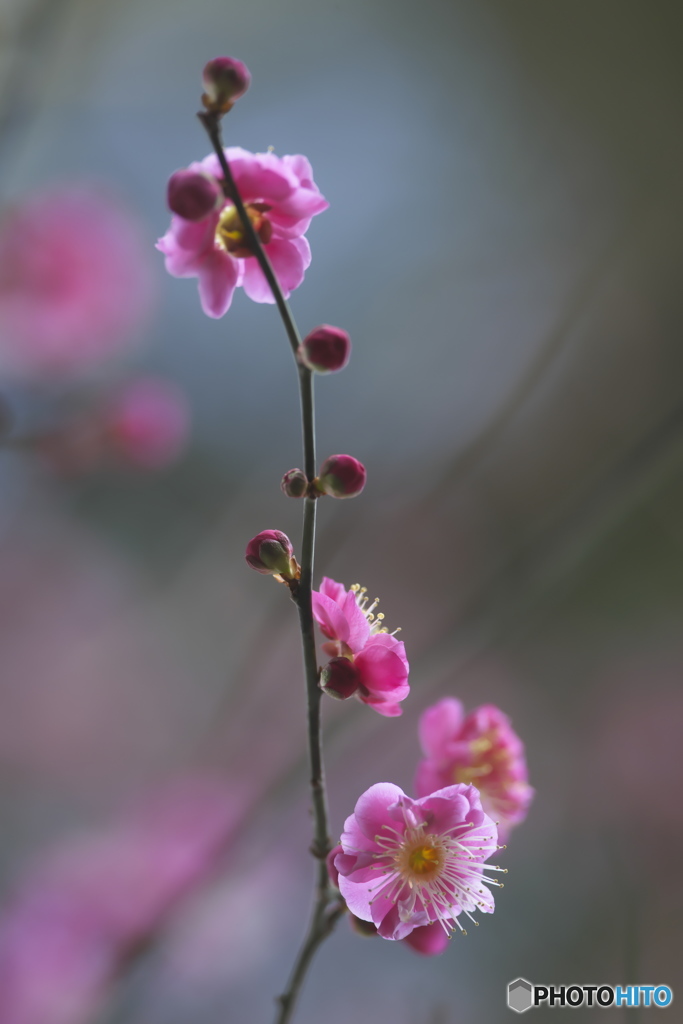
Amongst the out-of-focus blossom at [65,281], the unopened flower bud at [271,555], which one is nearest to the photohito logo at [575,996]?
the unopened flower bud at [271,555]

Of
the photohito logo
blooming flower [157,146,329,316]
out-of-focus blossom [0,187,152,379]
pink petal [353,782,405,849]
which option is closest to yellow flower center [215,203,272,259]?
blooming flower [157,146,329,316]

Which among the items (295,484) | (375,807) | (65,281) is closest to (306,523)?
(295,484)

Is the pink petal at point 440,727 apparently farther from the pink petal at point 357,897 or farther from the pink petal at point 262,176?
the pink petal at point 262,176

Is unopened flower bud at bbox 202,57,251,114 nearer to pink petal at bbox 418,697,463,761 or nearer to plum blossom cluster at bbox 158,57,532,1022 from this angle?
plum blossom cluster at bbox 158,57,532,1022

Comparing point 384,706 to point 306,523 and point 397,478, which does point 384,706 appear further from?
point 397,478

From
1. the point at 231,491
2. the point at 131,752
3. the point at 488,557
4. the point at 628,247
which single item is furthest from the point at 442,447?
the point at 131,752

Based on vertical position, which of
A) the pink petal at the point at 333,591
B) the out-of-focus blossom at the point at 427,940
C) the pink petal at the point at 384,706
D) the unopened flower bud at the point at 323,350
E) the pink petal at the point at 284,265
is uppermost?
the pink petal at the point at 284,265
